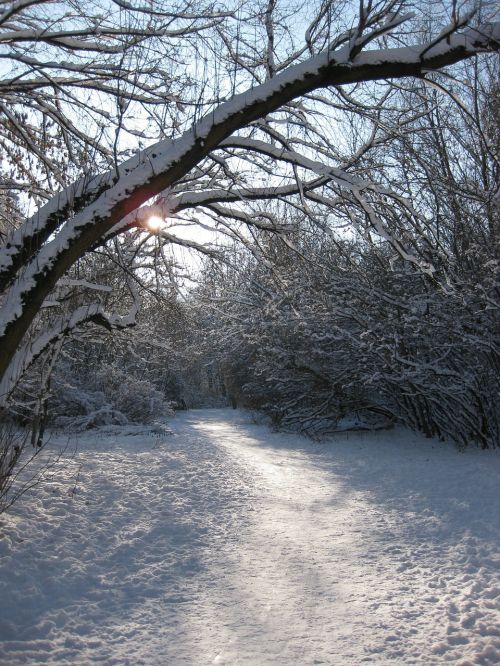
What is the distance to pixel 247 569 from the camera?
461 centimetres

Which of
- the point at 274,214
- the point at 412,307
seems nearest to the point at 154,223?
the point at 274,214

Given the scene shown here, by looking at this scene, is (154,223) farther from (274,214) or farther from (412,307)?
(412,307)

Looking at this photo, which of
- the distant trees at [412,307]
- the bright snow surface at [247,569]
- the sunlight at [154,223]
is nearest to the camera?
the bright snow surface at [247,569]

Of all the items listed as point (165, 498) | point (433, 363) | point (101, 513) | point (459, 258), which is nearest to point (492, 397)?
point (433, 363)

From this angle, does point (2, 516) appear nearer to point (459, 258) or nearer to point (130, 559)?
point (130, 559)

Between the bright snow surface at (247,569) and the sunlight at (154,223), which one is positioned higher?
the sunlight at (154,223)

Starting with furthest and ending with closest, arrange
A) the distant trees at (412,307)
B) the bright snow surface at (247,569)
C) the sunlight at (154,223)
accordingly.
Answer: the distant trees at (412,307) < the sunlight at (154,223) < the bright snow surface at (247,569)

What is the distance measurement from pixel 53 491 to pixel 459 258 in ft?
28.5

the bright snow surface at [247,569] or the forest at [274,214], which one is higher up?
the forest at [274,214]

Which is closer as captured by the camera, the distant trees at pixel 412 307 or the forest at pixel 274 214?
the forest at pixel 274 214

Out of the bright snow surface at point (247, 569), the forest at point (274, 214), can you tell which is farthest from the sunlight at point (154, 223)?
the bright snow surface at point (247, 569)

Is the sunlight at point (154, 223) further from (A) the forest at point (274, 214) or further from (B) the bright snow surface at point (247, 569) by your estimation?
(B) the bright snow surface at point (247, 569)

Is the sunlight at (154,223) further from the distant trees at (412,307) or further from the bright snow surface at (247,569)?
the bright snow surface at (247,569)

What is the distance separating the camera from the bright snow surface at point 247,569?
10.6 feet
